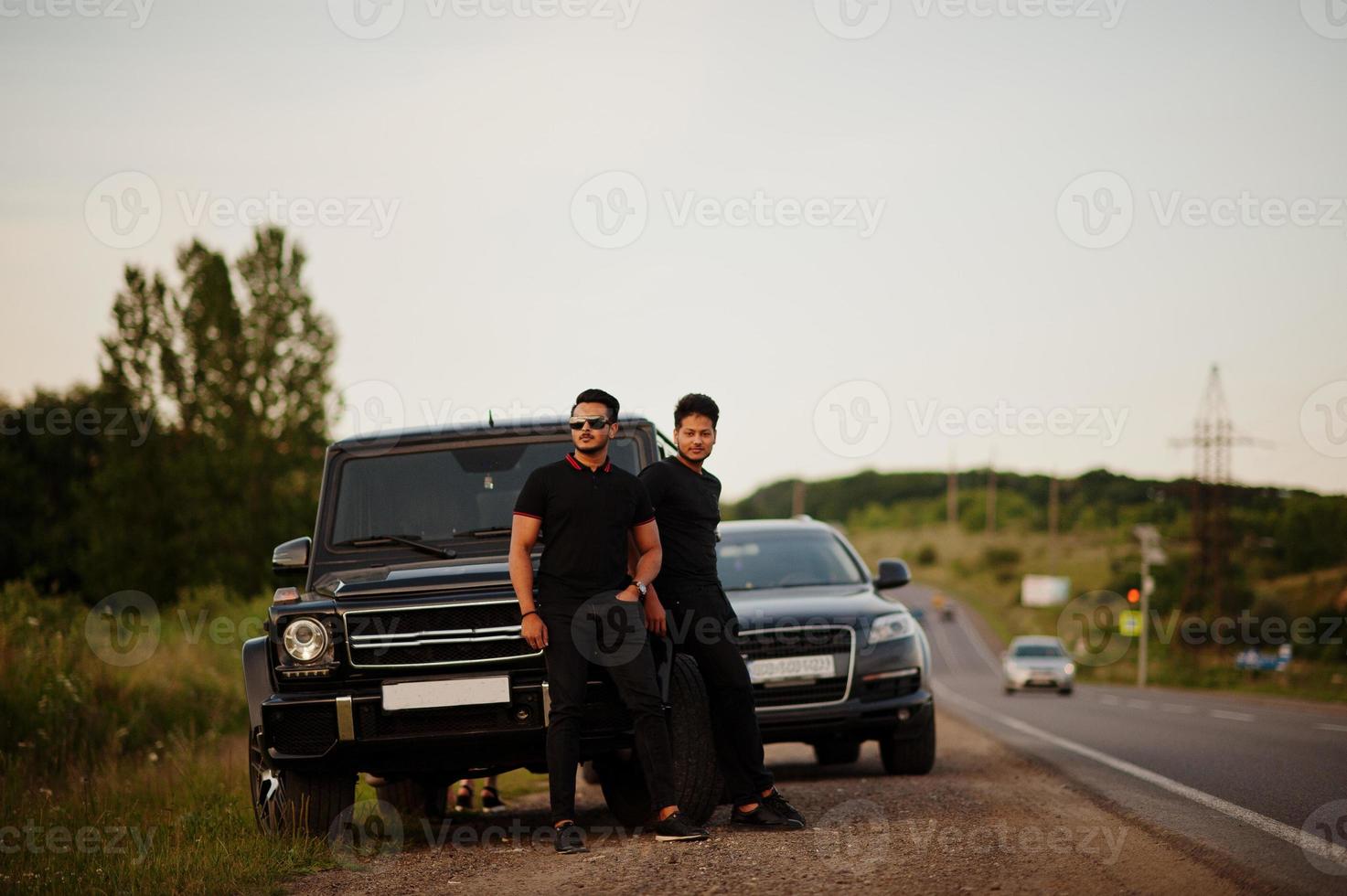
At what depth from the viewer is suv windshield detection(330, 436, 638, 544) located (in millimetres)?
8016

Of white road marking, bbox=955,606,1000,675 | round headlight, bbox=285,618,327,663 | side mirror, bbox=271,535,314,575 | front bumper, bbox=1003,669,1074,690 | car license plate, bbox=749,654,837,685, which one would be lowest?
white road marking, bbox=955,606,1000,675

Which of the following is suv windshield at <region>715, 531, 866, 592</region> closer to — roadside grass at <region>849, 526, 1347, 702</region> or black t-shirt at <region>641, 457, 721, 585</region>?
black t-shirt at <region>641, 457, 721, 585</region>

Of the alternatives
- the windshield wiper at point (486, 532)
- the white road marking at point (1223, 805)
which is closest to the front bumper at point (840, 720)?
the white road marking at point (1223, 805)

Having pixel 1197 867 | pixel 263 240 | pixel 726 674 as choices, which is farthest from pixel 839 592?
pixel 263 240

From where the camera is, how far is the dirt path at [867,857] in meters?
5.52

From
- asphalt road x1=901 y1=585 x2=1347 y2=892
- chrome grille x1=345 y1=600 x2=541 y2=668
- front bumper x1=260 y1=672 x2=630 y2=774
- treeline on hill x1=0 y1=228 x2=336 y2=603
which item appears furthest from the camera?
treeline on hill x1=0 y1=228 x2=336 y2=603

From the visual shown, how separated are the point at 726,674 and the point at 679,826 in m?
0.85

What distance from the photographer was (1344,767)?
10703 mm

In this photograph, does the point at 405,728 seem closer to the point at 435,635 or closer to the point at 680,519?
the point at 435,635

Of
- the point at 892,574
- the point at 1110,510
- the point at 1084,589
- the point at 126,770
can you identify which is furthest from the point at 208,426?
the point at 1110,510

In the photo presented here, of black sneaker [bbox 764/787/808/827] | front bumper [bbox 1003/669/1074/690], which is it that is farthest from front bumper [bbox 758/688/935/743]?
front bumper [bbox 1003/669/1074/690]

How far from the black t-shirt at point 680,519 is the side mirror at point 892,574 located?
3802 millimetres

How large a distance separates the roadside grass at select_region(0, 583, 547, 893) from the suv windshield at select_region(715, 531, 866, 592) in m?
2.70

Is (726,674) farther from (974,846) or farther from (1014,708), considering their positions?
(1014,708)
